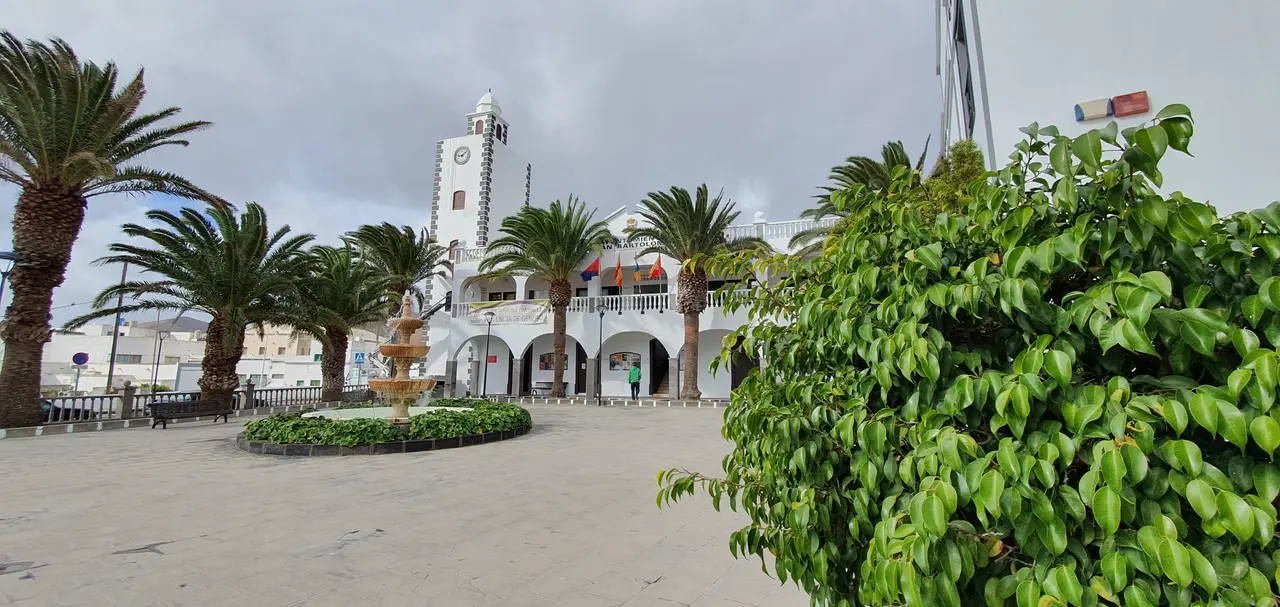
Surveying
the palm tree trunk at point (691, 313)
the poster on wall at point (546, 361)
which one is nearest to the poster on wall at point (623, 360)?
the poster on wall at point (546, 361)

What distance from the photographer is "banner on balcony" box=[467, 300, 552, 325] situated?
24875mm

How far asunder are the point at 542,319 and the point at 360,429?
1557 centimetres

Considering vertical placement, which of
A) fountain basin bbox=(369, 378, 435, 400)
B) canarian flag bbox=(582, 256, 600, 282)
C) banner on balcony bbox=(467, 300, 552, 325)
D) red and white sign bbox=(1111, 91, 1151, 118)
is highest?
canarian flag bbox=(582, 256, 600, 282)

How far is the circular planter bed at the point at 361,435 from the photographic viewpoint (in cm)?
912

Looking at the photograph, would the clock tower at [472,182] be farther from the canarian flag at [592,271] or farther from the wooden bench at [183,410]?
the wooden bench at [183,410]

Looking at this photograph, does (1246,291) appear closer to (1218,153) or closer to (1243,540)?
(1243,540)

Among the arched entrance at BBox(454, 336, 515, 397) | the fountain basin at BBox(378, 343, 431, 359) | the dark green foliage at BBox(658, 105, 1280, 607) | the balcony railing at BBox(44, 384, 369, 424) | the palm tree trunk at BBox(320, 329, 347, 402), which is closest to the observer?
the dark green foliage at BBox(658, 105, 1280, 607)

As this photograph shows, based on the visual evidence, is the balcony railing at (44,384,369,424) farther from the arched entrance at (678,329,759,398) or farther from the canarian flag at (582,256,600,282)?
the arched entrance at (678,329,759,398)

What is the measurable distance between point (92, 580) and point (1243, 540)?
558 centimetres

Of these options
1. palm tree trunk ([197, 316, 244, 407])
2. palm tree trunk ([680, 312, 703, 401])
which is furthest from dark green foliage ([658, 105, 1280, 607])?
palm tree trunk ([680, 312, 703, 401])

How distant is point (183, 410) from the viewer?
45.5ft

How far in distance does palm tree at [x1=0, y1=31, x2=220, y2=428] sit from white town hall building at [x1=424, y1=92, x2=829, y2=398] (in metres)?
13.5

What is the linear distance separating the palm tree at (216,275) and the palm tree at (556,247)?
28.8 feet

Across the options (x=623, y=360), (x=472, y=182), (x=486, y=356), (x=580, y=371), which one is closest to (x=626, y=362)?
(x=623, y=360)
